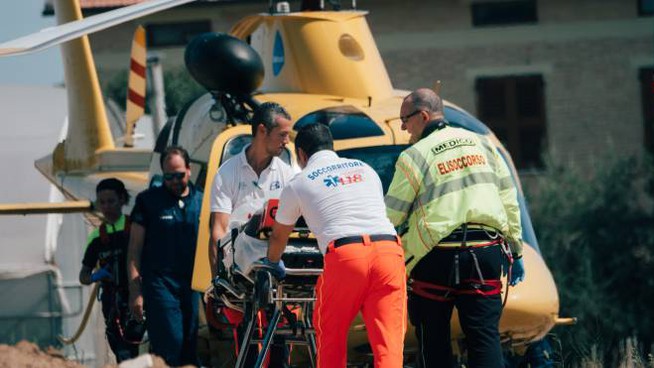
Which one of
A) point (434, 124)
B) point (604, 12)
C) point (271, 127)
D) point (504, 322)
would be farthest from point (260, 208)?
point (604, 12)

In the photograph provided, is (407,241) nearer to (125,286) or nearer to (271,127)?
(271,127)

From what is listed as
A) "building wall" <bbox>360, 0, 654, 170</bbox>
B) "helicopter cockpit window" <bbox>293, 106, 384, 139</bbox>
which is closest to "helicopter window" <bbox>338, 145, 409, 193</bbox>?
"helicopter cockpit window" <bbox>293, 106, 384, 139</bbox>

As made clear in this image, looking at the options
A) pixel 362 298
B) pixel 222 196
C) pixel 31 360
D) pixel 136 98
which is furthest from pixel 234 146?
pixel 136 98

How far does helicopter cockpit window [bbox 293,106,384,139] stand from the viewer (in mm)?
11062

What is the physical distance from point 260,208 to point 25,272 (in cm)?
1124

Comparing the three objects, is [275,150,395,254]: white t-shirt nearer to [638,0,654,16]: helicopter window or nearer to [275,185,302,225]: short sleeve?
[275,185,302,225]: short sleeve

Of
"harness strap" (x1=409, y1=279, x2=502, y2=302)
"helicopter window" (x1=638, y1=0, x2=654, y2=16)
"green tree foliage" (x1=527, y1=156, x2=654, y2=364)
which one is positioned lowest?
"green tree foliage" (x1=527, y1=156, x2=654, y2=364)

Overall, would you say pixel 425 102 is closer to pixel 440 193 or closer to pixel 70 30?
pixel 440 193

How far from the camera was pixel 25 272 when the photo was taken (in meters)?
19.7

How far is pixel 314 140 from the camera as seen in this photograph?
816cm

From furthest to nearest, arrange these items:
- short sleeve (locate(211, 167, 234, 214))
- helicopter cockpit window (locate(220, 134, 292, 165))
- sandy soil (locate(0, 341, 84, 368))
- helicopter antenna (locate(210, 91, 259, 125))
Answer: helicopter antenna (locate(210, 91, 259, 125)), helicopter cockpit window (locate(220, 134, 292, 165)), short sleeve (locate(211, 167, 234, 214)), sandy soil (locate(0, 341, 84, 368))

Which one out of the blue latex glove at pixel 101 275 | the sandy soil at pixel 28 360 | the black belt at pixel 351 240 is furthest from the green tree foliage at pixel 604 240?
the black belt at pixel 351 240

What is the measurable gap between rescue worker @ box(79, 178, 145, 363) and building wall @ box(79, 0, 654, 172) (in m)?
23.4

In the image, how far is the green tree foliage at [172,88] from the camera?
31.3 m
